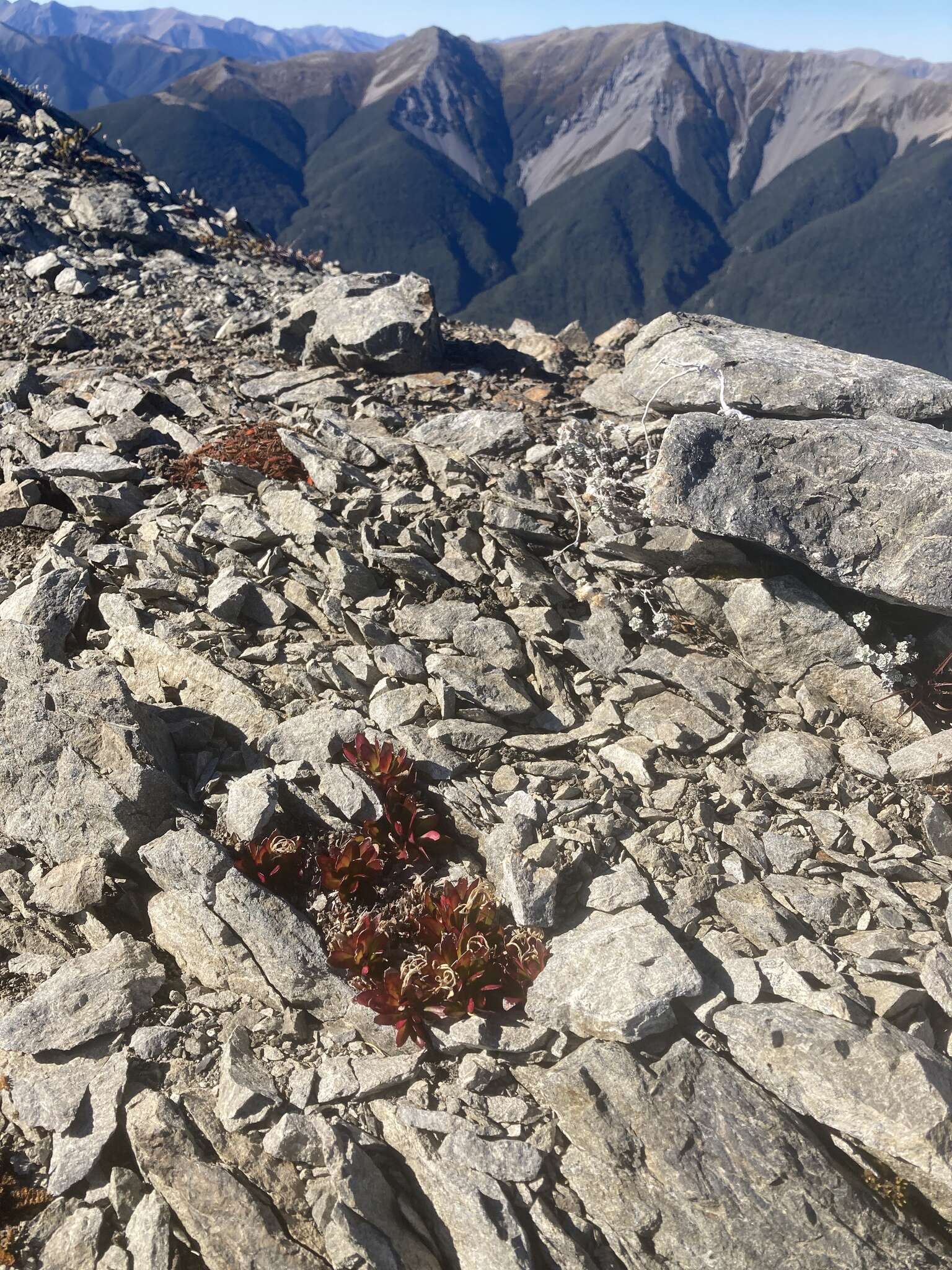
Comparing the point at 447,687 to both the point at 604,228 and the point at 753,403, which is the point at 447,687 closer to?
the point at 753,403

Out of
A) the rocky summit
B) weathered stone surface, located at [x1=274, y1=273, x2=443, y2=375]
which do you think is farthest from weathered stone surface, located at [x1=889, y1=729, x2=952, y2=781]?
weathered stone surface, located at [x1=274, y1=273, x2=443, y2=375]

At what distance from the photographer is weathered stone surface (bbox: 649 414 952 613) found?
23.8 feet

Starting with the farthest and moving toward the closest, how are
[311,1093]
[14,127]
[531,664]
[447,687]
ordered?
[14,127] → [531,664] → [447,687] → [311,1093]

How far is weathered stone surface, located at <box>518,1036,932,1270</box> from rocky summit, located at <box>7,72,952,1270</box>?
0.06 feet

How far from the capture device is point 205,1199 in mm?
4535

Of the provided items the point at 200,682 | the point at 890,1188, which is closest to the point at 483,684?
the point at 200,682

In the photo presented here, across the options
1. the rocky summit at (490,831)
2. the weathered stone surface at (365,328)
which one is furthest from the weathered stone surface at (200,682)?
the weathered stone surface at (365,328)

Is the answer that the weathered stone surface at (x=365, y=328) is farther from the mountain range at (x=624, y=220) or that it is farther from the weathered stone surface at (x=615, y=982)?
the mountain range at (x=624, y=220)

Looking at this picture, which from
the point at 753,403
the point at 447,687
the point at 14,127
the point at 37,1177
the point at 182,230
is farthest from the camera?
the point at 14,127

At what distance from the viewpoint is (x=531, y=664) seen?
7.94 metres

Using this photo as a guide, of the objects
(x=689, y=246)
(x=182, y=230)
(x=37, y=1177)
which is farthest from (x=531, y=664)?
(x=689, y=246)

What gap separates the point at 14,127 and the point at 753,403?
2579cm

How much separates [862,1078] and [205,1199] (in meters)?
4.02

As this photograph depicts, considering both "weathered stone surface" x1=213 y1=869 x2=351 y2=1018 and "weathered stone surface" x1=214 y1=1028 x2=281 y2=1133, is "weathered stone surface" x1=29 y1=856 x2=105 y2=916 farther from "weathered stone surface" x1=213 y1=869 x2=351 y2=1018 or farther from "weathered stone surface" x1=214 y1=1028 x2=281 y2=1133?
"weathered stone surface" x1=214 y1=1028 x2=281 y2=1133
